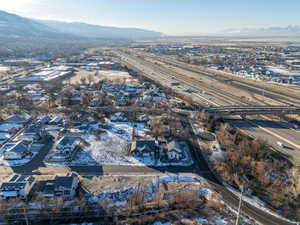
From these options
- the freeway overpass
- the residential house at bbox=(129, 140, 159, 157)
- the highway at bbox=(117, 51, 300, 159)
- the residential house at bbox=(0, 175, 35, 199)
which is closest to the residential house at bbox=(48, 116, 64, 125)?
the residential house at bbox=(129, 140, 159, 157)

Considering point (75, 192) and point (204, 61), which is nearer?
point (75, 192)

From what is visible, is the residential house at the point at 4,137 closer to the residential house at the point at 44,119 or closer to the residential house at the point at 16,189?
the residential house at the point at 44,119

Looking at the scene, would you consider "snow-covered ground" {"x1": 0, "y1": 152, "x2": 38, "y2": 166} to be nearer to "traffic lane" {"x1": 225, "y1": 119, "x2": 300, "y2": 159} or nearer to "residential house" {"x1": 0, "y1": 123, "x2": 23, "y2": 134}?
"residential house" {"x1": 0, "y1": 123, "x2": 23, "y2": 134}

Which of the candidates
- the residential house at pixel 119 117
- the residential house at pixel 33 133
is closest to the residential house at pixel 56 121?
the residential house at pixel 33 133

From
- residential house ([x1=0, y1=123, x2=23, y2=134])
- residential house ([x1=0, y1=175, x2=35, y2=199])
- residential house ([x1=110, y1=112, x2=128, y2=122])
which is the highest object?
residential house ([x1=110, y1=112, x2=128, y2=122])

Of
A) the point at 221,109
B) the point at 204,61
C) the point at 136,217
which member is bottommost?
the point at 136,217

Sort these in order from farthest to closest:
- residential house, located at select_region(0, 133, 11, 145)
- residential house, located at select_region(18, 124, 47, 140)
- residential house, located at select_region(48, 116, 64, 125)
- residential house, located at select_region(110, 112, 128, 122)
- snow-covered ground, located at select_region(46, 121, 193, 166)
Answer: residential house, located at select_region(110, 112, 128, 122) < residential house, located at select_region(48, 116, 64, 125) < residential house, located at select_region(0, 133, 11, 145) < residential house, located at select_region(18, 124, 47, 140) < snow-covered ground, located at select_region(46, 121, 193, 166)

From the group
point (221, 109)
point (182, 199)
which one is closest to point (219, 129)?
point (221, 109)

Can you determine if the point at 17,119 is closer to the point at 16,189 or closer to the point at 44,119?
the point at 44,119

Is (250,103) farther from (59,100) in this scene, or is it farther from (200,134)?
(59,100)
